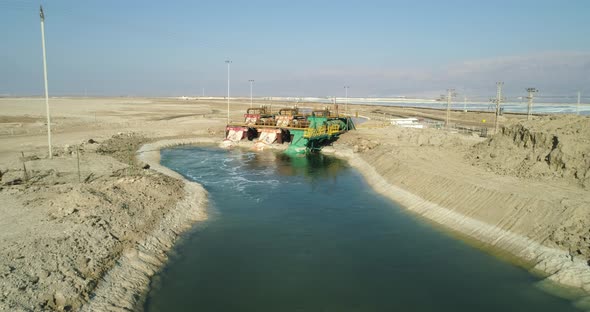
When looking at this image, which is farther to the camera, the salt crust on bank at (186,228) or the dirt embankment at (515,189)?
the dirt embankment at (515,189)

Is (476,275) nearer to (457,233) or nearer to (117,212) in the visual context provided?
(457,233)

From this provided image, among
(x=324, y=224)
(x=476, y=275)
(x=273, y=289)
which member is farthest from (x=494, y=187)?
(x=273, y=289)

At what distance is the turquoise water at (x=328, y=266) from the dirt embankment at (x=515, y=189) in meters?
1.34

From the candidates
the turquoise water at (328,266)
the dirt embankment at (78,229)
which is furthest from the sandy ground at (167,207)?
the turquoise water at (328,266)

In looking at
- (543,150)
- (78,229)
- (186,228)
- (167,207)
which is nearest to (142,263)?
(78,229)

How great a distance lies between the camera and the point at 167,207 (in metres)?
22.2

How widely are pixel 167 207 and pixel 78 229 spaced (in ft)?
20.2

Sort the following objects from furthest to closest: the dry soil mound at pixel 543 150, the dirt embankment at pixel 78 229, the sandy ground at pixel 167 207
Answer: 1. the dry soil mound at pixel 543 150
2. the sandy ground at pixel 167 207
3. the dirt embankment at pixel 78 229

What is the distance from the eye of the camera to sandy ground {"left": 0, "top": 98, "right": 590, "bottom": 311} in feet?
43.8

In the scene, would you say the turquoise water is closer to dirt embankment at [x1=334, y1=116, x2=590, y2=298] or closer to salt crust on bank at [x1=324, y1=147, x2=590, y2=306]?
salt crust on bank at [x1=324, y1=147, x2=590, y2=306]

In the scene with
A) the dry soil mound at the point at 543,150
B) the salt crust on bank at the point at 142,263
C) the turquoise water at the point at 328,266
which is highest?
the dry soil mound at the point at 543,150

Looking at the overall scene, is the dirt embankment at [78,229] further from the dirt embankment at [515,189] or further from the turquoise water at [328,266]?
the dirt embankment at [515,189]

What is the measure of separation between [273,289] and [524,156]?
2001cm

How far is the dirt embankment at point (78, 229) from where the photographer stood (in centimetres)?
1230
